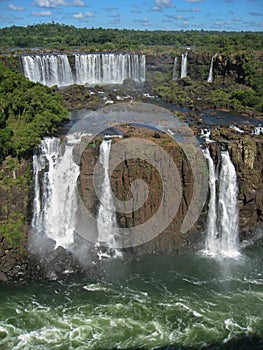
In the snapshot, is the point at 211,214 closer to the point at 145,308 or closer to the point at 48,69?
the point at 145,308

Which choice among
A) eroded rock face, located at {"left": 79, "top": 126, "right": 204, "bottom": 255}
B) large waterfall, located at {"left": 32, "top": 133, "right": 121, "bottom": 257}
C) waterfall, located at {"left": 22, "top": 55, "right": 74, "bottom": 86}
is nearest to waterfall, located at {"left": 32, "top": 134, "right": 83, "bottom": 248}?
large waterfall, located at {"left": 32, "top": 133, "right": 121, "bottom": 257}

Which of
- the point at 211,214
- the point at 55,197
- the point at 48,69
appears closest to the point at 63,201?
the point at 55,197

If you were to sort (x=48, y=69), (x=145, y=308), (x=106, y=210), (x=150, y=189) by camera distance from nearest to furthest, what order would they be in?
(x=145, y=308), (x=150, y=189), (x=106, y=210), (x=48, y=69)

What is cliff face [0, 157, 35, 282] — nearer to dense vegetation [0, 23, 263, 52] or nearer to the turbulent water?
the turbulent water

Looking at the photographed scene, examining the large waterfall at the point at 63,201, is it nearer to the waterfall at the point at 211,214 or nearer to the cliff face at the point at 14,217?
the cliff face at the point at 14,217

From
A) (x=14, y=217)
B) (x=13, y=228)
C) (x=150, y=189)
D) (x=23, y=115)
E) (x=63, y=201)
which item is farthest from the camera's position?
(x=23, y=115)

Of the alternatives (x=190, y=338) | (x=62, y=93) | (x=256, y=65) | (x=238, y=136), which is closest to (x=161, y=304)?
(x=190, y=338)

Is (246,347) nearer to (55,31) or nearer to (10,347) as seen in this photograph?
(10,347)
